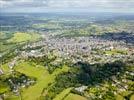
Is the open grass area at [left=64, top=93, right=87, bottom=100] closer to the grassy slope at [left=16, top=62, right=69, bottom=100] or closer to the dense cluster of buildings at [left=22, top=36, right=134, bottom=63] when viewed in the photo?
the grassy slope at [left=16, top=62, right=69, bottom=100]

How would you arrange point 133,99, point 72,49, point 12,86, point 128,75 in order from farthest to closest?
point 72,49
point 128,75
point 12,86
point 133,99

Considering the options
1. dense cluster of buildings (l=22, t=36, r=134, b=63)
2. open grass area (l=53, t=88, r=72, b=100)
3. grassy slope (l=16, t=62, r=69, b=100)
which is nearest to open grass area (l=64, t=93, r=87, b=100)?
open grass area (l=53, t=88, r=72, b=100)

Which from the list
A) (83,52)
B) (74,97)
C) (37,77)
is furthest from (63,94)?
(83,52)

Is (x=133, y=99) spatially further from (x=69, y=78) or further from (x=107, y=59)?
(x=107, y=59)

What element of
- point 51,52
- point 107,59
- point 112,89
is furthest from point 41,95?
point 51,52

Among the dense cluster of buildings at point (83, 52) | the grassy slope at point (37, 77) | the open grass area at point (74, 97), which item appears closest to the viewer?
the open grass area at point (74, 97)

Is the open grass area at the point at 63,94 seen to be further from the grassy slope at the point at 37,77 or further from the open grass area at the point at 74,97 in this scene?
the grassy slope at the point at 37,77

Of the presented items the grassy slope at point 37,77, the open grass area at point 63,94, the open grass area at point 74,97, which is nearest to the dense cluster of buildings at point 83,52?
the grassy slope at point 37,77

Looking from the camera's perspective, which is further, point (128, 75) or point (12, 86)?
point (128, 75)

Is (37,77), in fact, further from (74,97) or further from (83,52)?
(83,52)
